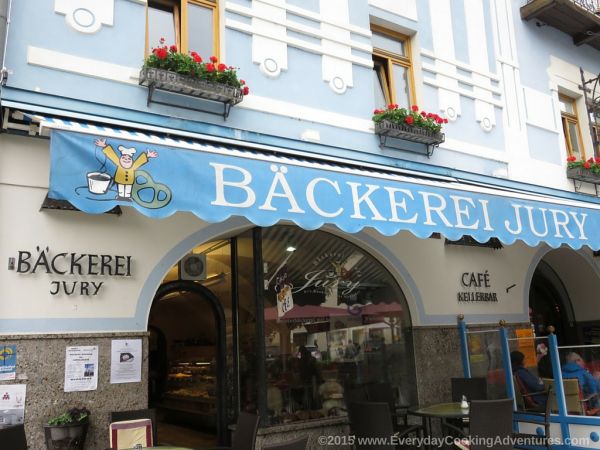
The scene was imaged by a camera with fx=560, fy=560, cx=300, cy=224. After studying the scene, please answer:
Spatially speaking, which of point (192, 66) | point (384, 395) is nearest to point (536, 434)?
point (384, 395)

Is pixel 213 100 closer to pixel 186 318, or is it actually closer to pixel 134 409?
pixel 134 409

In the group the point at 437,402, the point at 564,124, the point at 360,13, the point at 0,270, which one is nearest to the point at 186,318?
the point at 437,402

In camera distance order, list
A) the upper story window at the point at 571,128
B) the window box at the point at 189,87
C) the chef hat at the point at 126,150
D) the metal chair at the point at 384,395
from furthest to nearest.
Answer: the upper story window at the point at 571,128, the metal chair at the point at 384,395, the window box at the point at 189,87, the chef hat at the point at 126,150

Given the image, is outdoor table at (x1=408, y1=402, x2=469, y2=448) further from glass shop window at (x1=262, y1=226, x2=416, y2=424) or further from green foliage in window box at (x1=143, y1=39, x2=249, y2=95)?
green foliage in window box at (x1=143, y1=39, x2=249, y2=95)

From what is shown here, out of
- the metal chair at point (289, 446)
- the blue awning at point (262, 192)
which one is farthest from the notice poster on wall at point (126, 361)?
the metal chair at point (289, 446)

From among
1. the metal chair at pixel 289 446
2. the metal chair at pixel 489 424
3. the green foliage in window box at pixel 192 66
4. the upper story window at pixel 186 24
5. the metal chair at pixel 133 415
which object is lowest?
the metal chair at pixel 489 424

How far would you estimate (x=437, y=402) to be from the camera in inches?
305

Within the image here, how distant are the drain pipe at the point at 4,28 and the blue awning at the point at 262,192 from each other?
3.72 ft

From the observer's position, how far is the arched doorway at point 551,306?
11414 mm

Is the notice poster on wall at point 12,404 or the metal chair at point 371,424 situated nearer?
the notice poster on wall at point 12,404

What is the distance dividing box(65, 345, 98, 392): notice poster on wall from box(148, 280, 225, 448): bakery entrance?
4.54 ft

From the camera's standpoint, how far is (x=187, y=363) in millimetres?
10555

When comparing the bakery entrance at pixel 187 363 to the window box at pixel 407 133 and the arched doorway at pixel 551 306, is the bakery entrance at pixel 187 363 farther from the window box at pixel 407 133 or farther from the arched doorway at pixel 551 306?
the arched doorway at pixel 551 306

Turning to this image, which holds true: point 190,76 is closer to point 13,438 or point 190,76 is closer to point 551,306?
point 13,438
